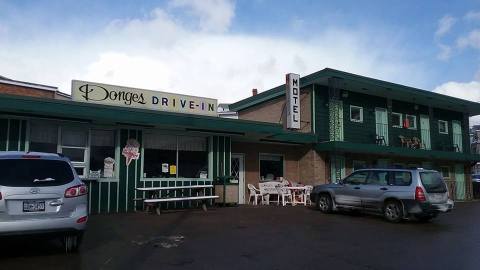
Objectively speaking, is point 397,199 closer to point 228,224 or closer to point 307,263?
point 228,224

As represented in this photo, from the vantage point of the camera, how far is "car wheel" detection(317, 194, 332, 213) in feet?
51.9

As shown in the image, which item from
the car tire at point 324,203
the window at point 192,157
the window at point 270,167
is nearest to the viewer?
the car tire at point 324,203

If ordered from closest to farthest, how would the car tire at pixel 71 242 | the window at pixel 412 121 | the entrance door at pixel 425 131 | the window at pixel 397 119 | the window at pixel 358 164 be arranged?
the car tire at pixel 71 242
the window at pixel 358 164
the window at pixel 397 119
the window at pixel 412 121
the entrance door at pixel 425 131

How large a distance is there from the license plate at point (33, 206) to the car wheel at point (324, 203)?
10.7 meters

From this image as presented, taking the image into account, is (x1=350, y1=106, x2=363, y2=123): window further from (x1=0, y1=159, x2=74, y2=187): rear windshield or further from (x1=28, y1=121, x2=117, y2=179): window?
(x1=0, y1=159, x2=74, y2=187): rear windshield

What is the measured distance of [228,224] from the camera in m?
12.2

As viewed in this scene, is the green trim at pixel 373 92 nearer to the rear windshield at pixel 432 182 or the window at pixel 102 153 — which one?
the rear windshield at pixel 432 182

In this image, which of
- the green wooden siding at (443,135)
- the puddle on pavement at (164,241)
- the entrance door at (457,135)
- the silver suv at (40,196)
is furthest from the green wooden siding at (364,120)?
the silver suv at (40,196)

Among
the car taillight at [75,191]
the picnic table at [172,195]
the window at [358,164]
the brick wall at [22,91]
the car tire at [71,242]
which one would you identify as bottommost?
the car tire at [71,242]

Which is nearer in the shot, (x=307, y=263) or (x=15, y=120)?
(x=307, y=263)

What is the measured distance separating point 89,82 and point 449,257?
40.3ft

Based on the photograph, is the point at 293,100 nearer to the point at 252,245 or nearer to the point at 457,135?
the point at 252,245

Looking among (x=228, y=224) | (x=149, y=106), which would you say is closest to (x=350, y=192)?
(x=228, y=224)

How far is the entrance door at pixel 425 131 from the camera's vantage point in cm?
2628
